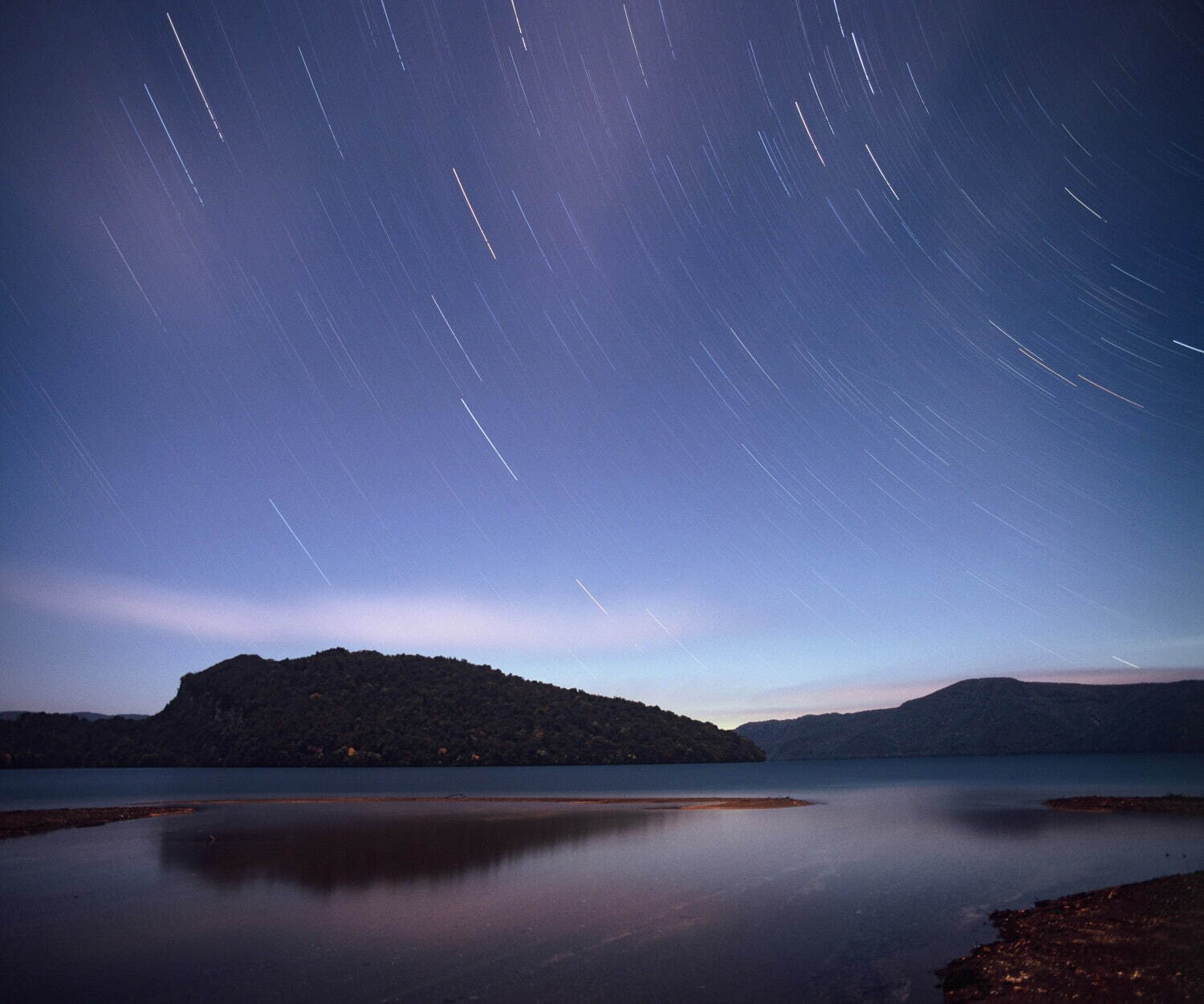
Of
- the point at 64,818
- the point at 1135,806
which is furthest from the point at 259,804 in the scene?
the point at 1135,806

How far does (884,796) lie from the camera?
3760 inches

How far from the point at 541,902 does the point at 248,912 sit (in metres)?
9.51

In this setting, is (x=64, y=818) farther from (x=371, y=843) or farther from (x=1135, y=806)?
(x=1135, y=806)

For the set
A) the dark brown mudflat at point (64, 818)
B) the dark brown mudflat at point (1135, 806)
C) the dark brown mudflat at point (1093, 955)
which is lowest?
the dark brown mudflat at point (1135, 806)

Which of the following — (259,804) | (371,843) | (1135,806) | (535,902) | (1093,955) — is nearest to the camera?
(1093,955)

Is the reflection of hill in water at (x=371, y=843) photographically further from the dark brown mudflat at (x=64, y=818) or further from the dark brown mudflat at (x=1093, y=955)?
the dark brown mudflat at (x=1093, y=955)

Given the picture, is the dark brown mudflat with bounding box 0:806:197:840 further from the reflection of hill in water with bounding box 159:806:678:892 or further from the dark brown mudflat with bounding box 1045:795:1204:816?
the dark brown mudflat with bounding box 1045:795:1204:816

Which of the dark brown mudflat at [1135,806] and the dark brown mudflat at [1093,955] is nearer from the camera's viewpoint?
the dark brown mudflat at [1093,955]

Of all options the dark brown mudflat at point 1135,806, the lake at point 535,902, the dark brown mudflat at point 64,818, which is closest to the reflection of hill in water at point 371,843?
the lake at point 535,902

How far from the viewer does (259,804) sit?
84000 mm

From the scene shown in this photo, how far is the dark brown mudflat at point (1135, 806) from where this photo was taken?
57531 millimetres

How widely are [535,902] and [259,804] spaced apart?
71243 millimetres

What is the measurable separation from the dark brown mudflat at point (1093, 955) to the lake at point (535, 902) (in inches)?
38.4

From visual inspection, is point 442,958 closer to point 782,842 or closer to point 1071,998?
point 1071,998
